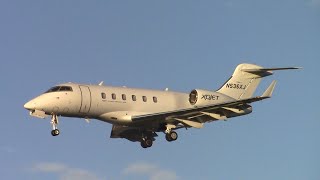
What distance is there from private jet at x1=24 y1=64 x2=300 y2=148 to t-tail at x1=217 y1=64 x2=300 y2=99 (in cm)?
82

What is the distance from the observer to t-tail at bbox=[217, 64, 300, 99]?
45906 millimetres

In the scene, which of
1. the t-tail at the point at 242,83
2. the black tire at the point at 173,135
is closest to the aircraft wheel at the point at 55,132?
the black tire at the point at 173,135

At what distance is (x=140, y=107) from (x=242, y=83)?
753 cm

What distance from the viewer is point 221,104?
40.3 meters

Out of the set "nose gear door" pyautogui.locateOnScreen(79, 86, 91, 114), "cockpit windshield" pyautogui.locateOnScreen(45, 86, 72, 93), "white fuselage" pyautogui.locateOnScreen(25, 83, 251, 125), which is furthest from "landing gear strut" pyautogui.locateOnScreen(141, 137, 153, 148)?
"cockpit windshield" pyautogui.locateOnScreen(45, 86, 72, 93)

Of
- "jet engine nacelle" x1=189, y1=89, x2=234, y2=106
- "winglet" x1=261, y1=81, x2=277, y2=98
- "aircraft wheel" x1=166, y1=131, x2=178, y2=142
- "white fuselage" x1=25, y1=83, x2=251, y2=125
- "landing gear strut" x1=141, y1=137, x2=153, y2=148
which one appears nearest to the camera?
"winglet" x1=261, y1=81, x2=277, y2=98

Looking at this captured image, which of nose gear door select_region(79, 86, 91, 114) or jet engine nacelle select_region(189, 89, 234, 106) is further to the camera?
jet engine nacelle select_region(189, 89, 234, 106)

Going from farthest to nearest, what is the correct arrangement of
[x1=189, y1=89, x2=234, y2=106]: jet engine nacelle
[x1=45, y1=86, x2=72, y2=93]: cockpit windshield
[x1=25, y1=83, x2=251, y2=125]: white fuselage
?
1. [x1=189, y1=89, x2=234, y2=106]: jet engine nacelle
2. [x1=45, y1=86, x2=72, y2=93]: cockpit windshield
3. [x1=25, y1=83, x2=251, y2=125]: white fuselage

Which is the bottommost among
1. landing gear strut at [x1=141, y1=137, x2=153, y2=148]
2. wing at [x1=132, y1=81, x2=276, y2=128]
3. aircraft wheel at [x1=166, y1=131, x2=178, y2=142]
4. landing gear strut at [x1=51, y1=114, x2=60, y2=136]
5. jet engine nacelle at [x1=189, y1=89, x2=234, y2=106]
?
landing gear strut at [x1=141, y1=137, x2=153, y2=148]

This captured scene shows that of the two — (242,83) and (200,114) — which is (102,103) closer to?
(200,114)

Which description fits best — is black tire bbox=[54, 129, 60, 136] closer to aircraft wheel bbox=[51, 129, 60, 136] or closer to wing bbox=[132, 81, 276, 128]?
aircraft wheel bbox=[51, 129, 60, 136]

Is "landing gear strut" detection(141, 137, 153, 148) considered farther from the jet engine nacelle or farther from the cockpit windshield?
the cockpit windshield

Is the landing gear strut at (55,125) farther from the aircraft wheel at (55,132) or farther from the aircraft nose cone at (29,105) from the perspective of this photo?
the aircraft nose cone at (29,105)

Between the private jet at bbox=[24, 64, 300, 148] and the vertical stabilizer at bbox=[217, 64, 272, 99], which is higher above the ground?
the vertical stabilizer at bbox=[217, 64, 272, 99]
